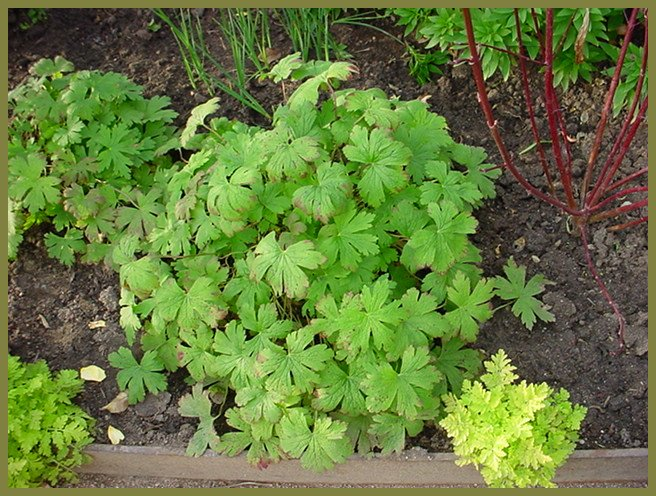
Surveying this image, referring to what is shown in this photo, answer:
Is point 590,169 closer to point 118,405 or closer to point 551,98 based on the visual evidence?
point 551,98

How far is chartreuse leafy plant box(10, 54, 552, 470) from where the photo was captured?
305 cm

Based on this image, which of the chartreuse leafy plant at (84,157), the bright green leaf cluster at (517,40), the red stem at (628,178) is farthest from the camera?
the bright green leaf cluster at (517,40)

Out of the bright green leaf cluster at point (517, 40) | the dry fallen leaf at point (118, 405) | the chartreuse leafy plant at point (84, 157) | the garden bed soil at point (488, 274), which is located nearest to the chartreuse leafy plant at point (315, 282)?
the dry fallen leaf at point (118, 405)

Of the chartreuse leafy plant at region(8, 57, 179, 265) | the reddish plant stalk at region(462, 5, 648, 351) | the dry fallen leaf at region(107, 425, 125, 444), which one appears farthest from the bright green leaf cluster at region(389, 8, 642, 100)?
the dry fallen leaf at region(107, 425, 125, 444)

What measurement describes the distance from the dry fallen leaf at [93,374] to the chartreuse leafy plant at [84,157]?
54 centimetres

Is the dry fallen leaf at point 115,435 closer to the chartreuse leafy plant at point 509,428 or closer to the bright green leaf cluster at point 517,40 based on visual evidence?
the chartreuse leafy plant at point 509,428

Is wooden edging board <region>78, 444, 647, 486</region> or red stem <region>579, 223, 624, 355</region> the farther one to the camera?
red stem <region>579, 223, 624, 355</region>

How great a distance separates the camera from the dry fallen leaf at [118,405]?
3.48 metres

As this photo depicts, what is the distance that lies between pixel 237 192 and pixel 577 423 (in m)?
1.60

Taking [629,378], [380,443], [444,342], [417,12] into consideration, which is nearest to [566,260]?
[629,378]

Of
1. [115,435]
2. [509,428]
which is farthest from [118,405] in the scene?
[509,428]

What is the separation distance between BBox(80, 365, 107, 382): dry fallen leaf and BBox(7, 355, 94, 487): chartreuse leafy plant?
0.12 metres

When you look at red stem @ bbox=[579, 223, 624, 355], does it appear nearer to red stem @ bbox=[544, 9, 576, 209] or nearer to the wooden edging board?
red stem @ bbox=[544, 9, 576, 209]

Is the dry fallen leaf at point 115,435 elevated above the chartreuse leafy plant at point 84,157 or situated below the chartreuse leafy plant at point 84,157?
below
